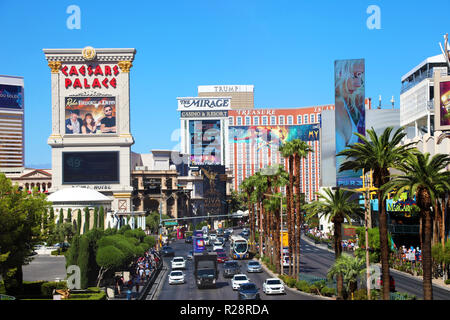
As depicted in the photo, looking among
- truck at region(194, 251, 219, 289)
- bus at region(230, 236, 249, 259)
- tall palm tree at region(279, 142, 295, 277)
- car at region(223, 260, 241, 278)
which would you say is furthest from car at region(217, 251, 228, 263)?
truck at region(194, 251, 219, 289)

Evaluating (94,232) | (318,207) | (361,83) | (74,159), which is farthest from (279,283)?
(361,83)

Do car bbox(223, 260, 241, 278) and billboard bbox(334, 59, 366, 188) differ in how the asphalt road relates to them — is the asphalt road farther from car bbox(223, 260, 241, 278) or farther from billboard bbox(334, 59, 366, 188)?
billboard bbox(334, 59, 366, 188)

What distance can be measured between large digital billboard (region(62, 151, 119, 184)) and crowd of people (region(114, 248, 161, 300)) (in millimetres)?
62179

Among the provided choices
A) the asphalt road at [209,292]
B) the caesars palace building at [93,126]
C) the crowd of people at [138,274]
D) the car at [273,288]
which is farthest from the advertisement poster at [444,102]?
the caesars palace building at [93,126]

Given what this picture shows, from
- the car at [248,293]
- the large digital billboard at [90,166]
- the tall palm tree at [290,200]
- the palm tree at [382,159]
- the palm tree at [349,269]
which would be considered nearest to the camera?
the palm tree at [382,159]

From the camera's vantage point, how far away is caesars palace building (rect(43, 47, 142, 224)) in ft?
473

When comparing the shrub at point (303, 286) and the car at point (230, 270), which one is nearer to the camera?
the shrub at point (303, 286)

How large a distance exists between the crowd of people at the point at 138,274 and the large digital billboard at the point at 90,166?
Answer: 62.2 meters

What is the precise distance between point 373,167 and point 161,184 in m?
147

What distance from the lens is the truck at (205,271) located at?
2131 inches

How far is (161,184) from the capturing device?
18400cm

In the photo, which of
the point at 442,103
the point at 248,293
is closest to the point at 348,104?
the point at 442,103

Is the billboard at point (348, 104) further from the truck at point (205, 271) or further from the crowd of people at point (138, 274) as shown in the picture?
the truck at point (205, 271)

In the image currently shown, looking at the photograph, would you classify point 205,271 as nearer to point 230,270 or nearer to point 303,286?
point 303,286
